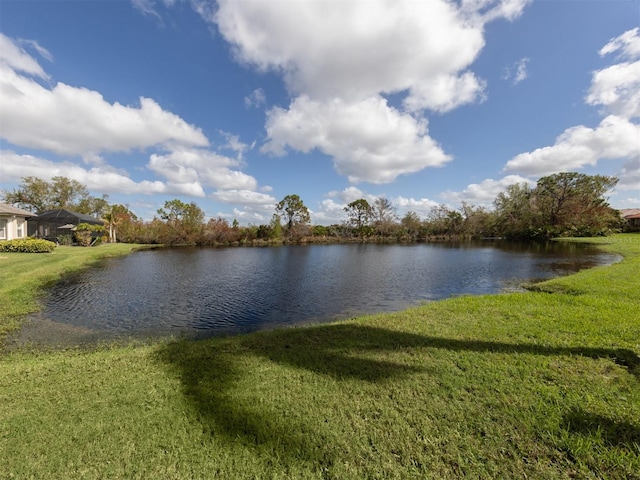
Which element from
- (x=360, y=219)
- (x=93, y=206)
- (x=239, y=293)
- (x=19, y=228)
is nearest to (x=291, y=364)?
(x=239, y=293)

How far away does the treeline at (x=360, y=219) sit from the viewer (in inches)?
1809

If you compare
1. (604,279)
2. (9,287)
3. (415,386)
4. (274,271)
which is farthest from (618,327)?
(9,287)

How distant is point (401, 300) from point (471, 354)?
7115 mm

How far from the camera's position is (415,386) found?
4.10 m

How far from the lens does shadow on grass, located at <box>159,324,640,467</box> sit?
316cm

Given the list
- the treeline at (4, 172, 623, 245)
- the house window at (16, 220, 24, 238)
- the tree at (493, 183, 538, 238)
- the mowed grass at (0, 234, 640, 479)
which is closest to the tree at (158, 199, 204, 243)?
the treeline at (4, 172, 623, 245)

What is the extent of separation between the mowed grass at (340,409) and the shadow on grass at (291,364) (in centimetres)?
2

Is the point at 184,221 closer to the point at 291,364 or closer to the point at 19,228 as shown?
the point at 19,228

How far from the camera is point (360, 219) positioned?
6419 centimetres

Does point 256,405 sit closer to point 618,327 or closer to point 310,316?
point 310,316

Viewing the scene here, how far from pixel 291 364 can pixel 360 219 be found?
60458 millimetres

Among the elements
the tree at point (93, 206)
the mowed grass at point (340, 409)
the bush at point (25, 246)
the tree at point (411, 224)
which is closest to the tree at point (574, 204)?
the tree at point (411, 224)

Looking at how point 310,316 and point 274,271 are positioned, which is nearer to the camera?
point 310,316

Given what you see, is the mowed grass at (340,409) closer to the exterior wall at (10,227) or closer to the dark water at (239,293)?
the dark water at (239,293)
